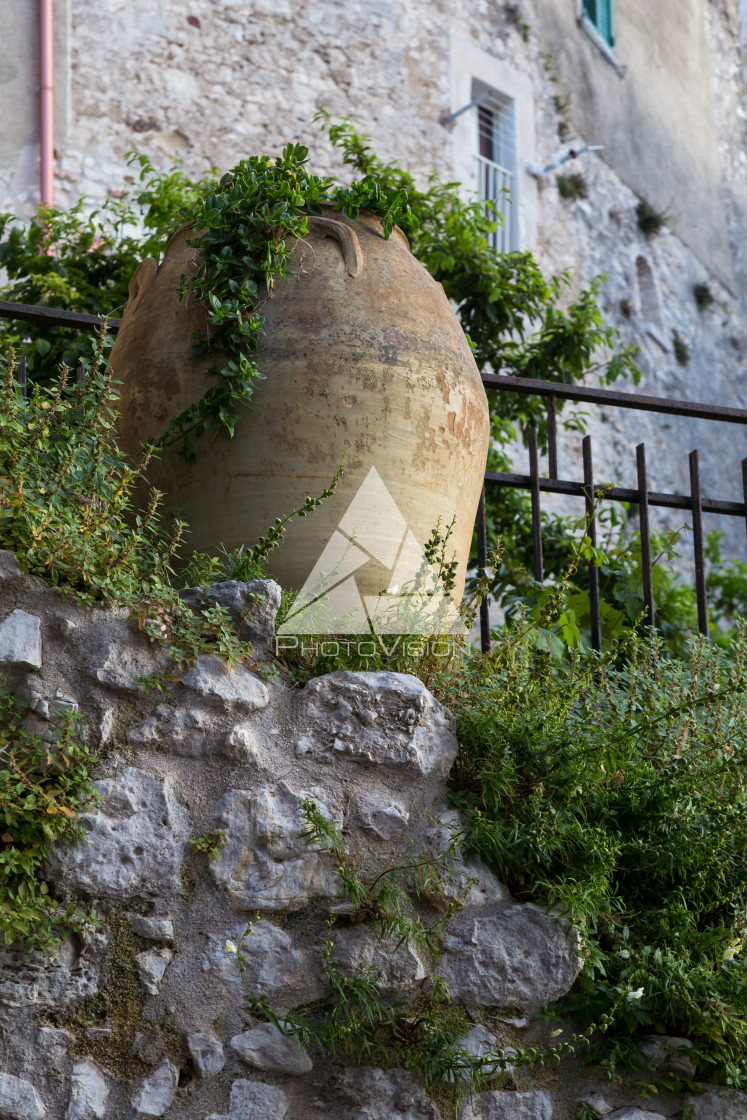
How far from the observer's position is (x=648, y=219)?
1257 cm

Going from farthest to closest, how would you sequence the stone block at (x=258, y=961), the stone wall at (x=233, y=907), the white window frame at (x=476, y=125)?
the white window frame at (x=476, y=125) < the stone block at (x=258, y=961) < the stone wall at (x=233, y=907)

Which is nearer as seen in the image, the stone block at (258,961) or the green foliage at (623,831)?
the stone block at (258,961)

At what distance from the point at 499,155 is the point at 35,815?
10299mm

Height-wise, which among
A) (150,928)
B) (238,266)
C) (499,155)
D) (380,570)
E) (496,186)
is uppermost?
(499,155)

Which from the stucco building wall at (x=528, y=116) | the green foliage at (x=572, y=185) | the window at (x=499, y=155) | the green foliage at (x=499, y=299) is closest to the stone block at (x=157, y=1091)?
the green foliage at (x=499, y=299)

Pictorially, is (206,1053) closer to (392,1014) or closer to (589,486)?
(392,1014)

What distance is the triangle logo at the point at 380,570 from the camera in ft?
8.21

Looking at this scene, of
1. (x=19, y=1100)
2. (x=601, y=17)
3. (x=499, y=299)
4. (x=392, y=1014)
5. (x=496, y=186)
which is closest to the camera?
(x=19, y=1100)

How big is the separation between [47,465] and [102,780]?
2.08 feet

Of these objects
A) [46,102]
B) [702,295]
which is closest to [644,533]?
[46,102]

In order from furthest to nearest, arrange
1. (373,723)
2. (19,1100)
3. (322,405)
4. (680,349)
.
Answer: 1. (680,349)
2. (322,405)
3. (373,723)
4. (19,1100)

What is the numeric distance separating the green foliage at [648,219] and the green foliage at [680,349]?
1142 mm

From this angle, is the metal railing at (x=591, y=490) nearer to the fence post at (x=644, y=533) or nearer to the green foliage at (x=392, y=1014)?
the fence post at (x=644, y=533)

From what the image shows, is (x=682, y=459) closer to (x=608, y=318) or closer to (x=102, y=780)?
(x=608, y=318)
